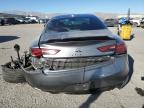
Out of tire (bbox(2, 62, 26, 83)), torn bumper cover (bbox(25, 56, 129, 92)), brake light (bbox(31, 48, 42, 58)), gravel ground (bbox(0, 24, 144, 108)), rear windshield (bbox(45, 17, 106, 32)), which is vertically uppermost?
rear windshield (bbox(45, 17, 106, 32))

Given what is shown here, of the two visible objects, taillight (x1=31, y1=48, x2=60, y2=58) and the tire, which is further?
the tire

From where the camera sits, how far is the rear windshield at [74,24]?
19.0 ft

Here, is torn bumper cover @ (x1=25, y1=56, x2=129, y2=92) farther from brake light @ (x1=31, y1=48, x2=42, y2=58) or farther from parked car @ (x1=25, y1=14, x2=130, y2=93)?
brake light @ (x1=31, y1=48, x2=42, y2=58)

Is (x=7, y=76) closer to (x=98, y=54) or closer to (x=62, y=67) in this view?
(x=62, y=67)

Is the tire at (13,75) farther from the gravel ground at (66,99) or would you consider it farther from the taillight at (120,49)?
the taillight at (120,49)

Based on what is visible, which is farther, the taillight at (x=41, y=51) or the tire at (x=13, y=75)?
the tire at (x=13, y=75)

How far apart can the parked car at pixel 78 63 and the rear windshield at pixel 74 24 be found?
105 centimetres

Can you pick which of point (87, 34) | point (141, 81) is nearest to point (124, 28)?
point (141, 81)

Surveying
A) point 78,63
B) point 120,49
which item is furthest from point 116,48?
point 78,63

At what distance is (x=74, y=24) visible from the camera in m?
6.04

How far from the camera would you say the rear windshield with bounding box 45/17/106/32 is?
578 centimetres

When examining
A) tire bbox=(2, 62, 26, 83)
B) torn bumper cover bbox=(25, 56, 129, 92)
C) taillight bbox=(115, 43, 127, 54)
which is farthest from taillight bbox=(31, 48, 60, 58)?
tire bbox=(2, 62, 26, 83)

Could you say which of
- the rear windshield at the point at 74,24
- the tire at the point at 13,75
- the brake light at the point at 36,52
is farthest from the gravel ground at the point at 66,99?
the rear windshield at the point at 74,24

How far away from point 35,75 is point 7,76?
1.64 meters
